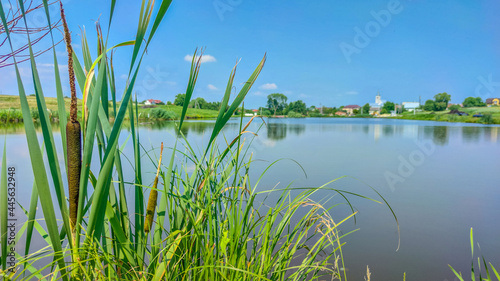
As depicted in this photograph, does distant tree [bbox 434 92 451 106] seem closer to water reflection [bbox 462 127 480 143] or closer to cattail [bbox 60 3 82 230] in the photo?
water reflection [bbox 462 127 480 143]

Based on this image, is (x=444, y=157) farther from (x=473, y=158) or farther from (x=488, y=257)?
(x=488, y=257)

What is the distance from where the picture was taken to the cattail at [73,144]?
604 millimetres

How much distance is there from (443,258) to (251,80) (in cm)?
186

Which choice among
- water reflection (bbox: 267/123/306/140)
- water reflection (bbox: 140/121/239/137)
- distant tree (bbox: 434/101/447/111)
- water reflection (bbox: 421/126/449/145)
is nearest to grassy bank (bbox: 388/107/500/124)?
distant tree (bbox: 434/101/447/111)

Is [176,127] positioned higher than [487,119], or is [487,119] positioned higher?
[176,127]

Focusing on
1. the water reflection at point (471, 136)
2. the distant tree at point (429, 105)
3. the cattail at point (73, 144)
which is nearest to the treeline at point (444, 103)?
the distant tree at point (429, 105)

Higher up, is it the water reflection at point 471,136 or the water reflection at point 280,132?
the water reflection at point 280,132

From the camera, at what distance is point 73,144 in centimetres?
62

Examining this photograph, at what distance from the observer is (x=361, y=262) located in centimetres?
183

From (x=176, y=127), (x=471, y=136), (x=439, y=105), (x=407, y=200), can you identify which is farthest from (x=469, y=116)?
(x=176, y=127)

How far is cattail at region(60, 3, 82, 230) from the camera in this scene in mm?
604

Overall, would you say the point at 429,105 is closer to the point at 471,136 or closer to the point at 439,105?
Answer: the point at 439,105

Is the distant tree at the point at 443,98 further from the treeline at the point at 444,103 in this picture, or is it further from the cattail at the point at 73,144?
the cattail at the point at 73,144

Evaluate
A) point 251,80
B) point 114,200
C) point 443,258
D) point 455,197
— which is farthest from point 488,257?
point 114,200
